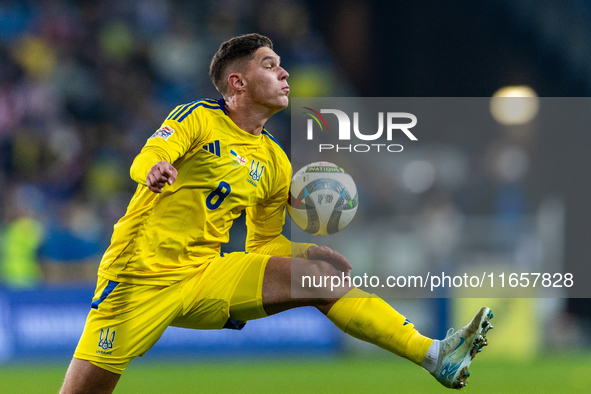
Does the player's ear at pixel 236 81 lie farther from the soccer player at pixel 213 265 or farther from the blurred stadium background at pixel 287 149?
the blurred stadium background at pixel 287 149

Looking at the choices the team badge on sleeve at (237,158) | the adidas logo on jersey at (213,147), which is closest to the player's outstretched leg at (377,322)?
the team badge on sleeve at (237,158)

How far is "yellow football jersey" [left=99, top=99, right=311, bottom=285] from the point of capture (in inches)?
175

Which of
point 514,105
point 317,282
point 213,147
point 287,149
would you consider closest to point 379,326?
point 317,282

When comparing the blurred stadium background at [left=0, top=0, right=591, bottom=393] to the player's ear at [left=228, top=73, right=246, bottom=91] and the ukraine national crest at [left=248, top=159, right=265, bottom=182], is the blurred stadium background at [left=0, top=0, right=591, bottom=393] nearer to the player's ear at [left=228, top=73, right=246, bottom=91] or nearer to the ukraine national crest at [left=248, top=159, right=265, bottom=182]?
the ukraine national crest at [left=248, top=159, right=265, bottom=182]

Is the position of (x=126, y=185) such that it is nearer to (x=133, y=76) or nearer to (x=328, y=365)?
(x=133, y=76)

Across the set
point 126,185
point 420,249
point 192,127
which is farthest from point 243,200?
point 126,185

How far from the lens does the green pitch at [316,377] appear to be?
283 inches

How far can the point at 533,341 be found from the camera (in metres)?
10.7

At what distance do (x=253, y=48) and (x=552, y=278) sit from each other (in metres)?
8.50

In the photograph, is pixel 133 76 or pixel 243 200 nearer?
pixel 243 200

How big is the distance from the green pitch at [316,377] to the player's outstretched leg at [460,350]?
2901mm

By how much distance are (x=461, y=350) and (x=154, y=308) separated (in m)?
1.81

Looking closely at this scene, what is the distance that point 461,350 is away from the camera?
4.06 meters

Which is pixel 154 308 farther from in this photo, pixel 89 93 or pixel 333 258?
pixel 89 93
